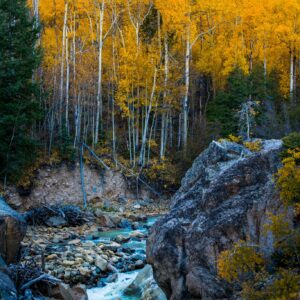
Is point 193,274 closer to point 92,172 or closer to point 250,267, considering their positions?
point 250,267

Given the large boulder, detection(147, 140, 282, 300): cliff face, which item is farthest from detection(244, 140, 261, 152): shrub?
the large boulder

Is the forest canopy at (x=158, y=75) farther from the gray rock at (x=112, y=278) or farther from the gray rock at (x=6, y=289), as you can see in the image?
the gray rock at (x=6, y=289)

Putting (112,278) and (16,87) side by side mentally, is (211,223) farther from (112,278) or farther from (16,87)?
(16,87)

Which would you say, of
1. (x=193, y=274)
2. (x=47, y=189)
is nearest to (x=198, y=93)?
(x=47, y=189)

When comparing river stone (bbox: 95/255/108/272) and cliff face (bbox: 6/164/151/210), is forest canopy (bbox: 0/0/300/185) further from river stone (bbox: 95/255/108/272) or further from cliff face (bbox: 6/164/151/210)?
river stone (bbox: 95/255/108/272)

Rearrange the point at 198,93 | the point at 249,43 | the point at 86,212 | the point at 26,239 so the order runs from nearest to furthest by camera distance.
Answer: the point at 26,239 < the point at 86,212 < the point at 249,43 < the point at 198,93

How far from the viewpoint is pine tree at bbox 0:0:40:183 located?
18312mm

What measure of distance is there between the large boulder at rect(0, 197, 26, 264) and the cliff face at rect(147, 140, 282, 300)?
3682 millimetres

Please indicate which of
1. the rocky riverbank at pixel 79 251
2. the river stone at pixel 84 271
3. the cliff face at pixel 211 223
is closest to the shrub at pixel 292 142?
the cliff face at pixel 211 223

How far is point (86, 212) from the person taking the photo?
18516mm

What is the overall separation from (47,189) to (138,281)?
12109 millimetres

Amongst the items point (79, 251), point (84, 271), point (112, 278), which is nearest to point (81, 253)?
point (79, 251)

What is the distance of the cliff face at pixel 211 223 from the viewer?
6406 millimetres

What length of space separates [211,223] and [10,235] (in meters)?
5.15
